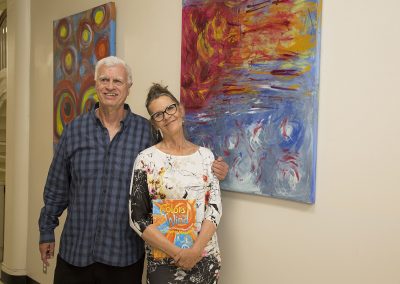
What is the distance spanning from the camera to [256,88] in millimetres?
1848

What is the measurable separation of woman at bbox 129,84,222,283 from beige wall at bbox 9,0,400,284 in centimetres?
21

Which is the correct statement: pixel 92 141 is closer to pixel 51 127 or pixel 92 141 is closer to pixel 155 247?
pixel 155 247

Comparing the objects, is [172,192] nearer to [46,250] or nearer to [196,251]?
[196,251]

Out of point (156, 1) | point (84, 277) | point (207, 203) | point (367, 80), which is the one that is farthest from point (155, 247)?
point (156, 1)

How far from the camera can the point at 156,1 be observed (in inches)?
93.7

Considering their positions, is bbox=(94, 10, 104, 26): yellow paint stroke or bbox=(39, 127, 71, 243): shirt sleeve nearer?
bbox=(39, 127, 71, 243): shirt sleeve

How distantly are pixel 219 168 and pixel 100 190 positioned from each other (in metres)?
0.56

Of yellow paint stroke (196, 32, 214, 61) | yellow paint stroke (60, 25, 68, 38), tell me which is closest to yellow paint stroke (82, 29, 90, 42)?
yellow paint stroke (60, 25, 68, 38)

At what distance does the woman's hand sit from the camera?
1.70 metres

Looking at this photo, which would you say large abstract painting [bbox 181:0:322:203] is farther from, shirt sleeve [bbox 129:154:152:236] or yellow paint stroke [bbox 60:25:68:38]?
yellow paint stroke [bbox 60:25:68:38]

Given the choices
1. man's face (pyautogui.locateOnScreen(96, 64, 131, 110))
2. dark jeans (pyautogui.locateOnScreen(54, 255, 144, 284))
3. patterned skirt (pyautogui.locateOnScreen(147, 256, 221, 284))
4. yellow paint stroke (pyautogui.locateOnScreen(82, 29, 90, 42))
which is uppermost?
yellow paint stroke (pyautogui.locateOnScreen(82, 29, 90, 42))

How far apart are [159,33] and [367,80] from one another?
123cm

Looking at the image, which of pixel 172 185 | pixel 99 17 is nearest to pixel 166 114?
pixel 172 185

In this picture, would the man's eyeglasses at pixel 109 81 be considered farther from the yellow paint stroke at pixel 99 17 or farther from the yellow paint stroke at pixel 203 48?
the yellow paint stroke at pixel 99 17
